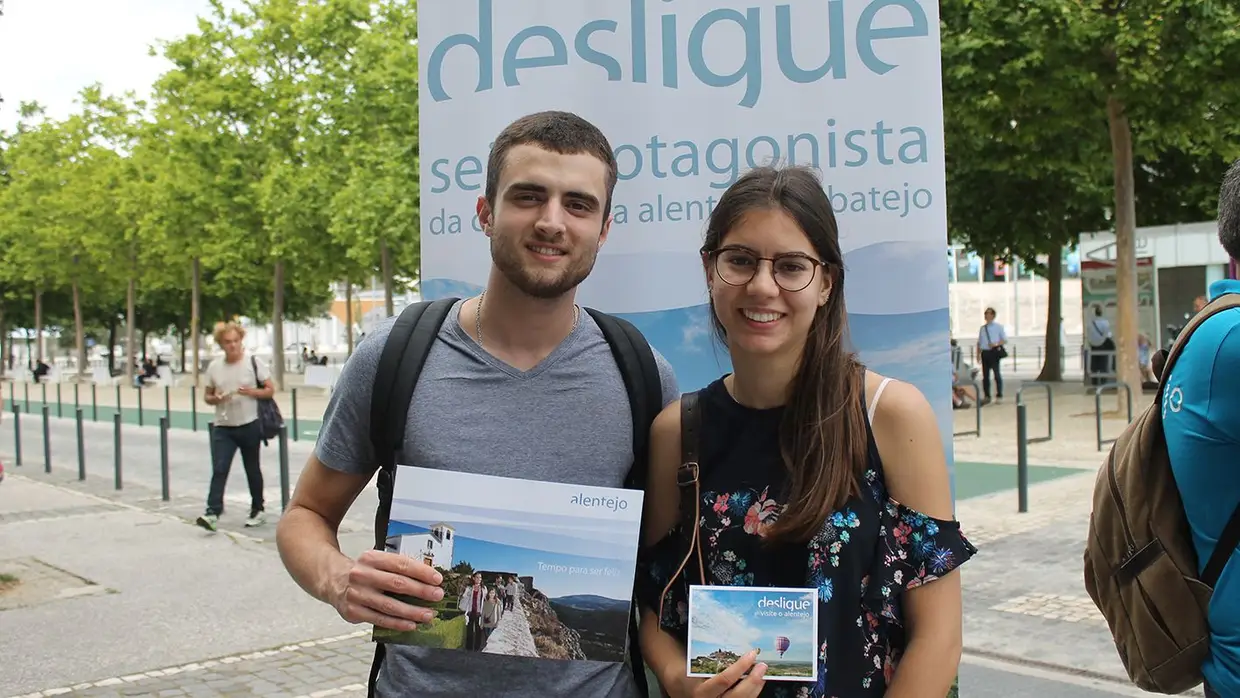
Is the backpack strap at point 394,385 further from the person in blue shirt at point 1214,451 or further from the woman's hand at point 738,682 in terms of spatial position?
the person in blue shirt at point 1214,451

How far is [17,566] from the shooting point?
867 cm

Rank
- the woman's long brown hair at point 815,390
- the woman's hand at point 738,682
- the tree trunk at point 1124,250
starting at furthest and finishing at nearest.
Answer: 1. the tree trunk at point 1124,250
2. the woman's long brown hair at point 815,390
3. the woman's hand at point 738,682

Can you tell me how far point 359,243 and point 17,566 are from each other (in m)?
19.0

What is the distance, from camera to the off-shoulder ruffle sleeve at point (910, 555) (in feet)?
6.18

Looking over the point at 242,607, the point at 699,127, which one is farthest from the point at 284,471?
the point at 699,127

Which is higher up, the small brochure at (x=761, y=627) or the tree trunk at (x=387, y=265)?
the tree trunk at (x=387, y=265)

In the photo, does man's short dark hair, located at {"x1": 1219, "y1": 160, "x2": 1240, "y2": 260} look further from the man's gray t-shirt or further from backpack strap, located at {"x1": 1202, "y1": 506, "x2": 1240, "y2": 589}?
the man's gray t-shirt

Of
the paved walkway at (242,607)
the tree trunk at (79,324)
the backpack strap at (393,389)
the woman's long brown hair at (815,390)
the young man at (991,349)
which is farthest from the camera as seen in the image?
the tree trunk at (79,324)

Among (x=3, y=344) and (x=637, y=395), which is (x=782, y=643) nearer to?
(x=637, y=395)

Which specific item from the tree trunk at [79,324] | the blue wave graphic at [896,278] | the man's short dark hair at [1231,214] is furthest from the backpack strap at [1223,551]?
the tree trunk at [79,324]

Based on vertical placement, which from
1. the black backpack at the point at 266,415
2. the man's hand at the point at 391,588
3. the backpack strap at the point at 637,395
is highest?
the backpack strap at the point at 637,395

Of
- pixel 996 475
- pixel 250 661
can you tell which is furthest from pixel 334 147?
pixel 250 661

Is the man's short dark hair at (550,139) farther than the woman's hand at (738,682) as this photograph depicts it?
Yes

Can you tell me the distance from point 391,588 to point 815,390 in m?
0.83
